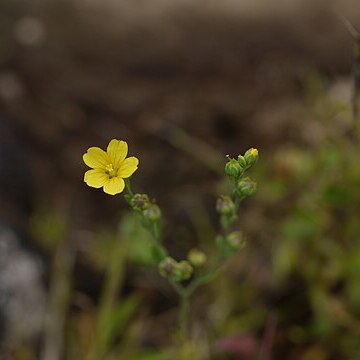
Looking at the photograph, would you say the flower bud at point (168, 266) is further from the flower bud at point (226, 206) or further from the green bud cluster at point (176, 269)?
the flower bud at point (226, 206)

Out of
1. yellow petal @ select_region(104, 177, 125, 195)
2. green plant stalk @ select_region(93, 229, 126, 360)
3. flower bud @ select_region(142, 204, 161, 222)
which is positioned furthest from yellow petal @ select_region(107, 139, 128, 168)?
green plant stalk @ select_region(93, 229, 126, 360)

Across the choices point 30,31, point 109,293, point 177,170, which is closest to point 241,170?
point 109,293

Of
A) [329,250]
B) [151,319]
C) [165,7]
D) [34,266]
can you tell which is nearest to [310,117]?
[329,250]

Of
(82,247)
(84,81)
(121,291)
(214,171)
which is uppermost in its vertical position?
(84,81)

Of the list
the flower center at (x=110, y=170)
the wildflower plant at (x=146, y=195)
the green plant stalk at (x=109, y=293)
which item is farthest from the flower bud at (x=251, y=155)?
the green plant stalk at (x=109, y=293)

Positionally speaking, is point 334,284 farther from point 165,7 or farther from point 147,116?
point 165,7

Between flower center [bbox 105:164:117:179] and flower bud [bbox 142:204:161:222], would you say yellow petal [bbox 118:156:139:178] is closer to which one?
flower center [bbox 105:164:117:179]

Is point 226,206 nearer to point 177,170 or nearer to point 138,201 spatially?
point 138,201
